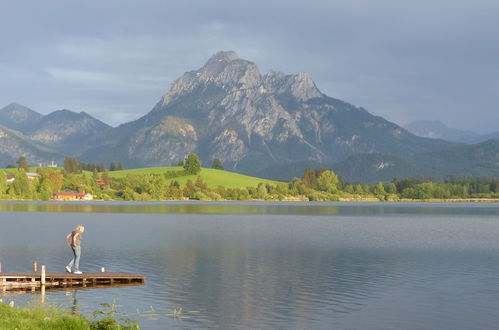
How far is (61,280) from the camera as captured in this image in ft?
194

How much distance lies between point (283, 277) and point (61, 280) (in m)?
23.0

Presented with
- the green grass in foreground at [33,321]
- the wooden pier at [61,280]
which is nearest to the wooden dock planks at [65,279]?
the wooden pier at [61,280]

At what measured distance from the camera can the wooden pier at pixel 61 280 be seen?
187 feet

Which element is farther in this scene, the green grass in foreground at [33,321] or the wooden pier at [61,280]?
the wooden pier at [61,280]

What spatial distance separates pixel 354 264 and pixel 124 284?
30.7 meters

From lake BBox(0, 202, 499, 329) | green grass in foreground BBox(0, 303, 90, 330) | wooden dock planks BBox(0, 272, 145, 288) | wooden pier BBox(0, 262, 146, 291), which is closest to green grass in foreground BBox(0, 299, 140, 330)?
green grass in foreground BBox(0, 303, 90, 330)

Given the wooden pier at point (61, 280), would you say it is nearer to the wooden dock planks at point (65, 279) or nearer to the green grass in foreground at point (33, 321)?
A: the wooden dock planks at point (65, 279)

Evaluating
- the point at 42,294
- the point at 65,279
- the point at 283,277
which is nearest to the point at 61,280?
the point at 65,279

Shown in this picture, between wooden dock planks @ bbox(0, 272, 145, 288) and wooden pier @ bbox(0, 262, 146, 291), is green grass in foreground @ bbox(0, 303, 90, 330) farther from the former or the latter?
wooden dock planks @ bbox(0, 272, 145, 288)

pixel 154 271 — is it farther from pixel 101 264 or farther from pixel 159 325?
pixel 159 325

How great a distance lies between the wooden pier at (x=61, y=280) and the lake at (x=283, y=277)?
2398mm

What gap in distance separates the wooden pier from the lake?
7.87 ft

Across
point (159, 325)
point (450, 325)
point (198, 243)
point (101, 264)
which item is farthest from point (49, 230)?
point (450, 325)

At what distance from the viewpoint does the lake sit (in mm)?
45781
